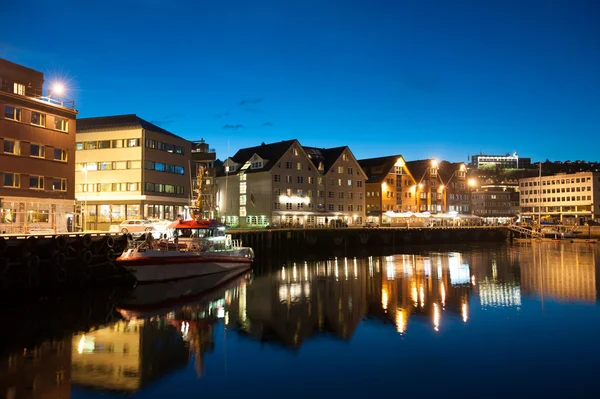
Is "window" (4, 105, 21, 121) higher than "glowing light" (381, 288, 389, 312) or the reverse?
higher

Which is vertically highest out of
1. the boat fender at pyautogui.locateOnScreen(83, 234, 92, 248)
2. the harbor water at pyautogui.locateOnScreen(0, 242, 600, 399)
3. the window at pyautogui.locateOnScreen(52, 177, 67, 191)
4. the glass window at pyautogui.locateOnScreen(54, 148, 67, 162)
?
the glass window at pyautogui.locateOnScreen(54, 148, 67, 162)

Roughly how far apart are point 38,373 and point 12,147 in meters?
31.8

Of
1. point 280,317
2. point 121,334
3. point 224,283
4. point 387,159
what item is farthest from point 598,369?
point 387,159

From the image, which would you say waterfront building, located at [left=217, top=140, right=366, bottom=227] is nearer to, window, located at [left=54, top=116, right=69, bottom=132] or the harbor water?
window, located at [left=54, top=116, right=69, bottom=132]

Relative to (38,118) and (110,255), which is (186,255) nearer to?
(110,255)

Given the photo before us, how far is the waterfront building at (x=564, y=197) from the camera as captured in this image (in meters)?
142

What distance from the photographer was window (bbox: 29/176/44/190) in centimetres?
4419

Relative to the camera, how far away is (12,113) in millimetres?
42344

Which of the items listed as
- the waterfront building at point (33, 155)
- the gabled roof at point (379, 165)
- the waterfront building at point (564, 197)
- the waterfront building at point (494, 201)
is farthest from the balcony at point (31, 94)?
the waterfront building at point (494, 201)

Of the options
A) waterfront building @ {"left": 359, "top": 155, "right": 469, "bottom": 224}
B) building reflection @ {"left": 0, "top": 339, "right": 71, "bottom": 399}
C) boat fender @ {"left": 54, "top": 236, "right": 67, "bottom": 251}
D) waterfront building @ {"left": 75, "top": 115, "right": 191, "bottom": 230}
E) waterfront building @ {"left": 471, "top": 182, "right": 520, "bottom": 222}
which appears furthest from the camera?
waterfront building @ {"left": 471, "top": 182, "right": 520, "bottom": 222}

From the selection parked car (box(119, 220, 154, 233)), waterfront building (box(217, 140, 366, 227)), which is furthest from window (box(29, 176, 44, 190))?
waterfront building (box(217, 140, 366, 227))

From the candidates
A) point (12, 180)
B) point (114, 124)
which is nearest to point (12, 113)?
point (12, 180)

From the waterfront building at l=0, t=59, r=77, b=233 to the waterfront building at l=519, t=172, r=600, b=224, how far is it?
12152 centimetres

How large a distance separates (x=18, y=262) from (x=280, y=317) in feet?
56.5
